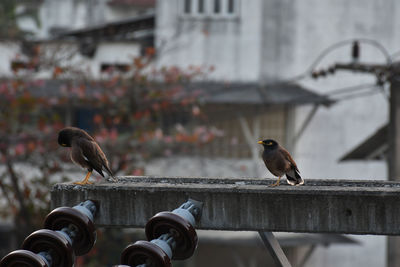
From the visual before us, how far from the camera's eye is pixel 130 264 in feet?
10.1

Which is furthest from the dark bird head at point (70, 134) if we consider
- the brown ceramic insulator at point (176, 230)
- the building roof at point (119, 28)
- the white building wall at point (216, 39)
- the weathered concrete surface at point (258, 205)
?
the building roof at point (119, 28)

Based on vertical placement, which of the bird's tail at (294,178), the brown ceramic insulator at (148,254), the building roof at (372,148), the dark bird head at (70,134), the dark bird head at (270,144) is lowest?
the building roof at (372,148)

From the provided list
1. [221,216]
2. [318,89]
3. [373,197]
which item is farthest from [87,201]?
[318,89]

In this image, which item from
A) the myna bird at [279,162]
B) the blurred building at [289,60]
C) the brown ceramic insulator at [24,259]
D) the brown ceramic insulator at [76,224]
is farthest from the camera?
the blurred building at [289,60]

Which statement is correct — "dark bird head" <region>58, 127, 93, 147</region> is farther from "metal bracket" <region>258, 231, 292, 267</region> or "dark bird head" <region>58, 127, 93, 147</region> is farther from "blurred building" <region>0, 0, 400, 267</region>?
"blurred building" <region>0, 0, 400, 267</region>

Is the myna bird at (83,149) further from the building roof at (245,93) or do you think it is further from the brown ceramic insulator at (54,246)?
the building roof at (245,93)

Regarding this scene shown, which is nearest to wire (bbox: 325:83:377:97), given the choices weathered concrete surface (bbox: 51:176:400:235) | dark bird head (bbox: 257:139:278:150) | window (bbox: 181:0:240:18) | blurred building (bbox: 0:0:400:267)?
blurred building (bbox: 0:0:400:267)

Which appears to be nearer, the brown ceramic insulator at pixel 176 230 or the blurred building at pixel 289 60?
the brown ceramic insulator at pixel 176 230

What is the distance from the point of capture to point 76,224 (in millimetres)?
3424

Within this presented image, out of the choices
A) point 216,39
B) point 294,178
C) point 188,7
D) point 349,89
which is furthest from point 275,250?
point 349,89

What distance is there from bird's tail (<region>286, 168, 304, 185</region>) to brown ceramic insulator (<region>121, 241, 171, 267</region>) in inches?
60.7

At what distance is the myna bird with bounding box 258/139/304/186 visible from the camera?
4.51 metres

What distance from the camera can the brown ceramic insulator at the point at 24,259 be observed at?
2904mm

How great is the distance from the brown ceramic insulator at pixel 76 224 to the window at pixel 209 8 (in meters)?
14.6
